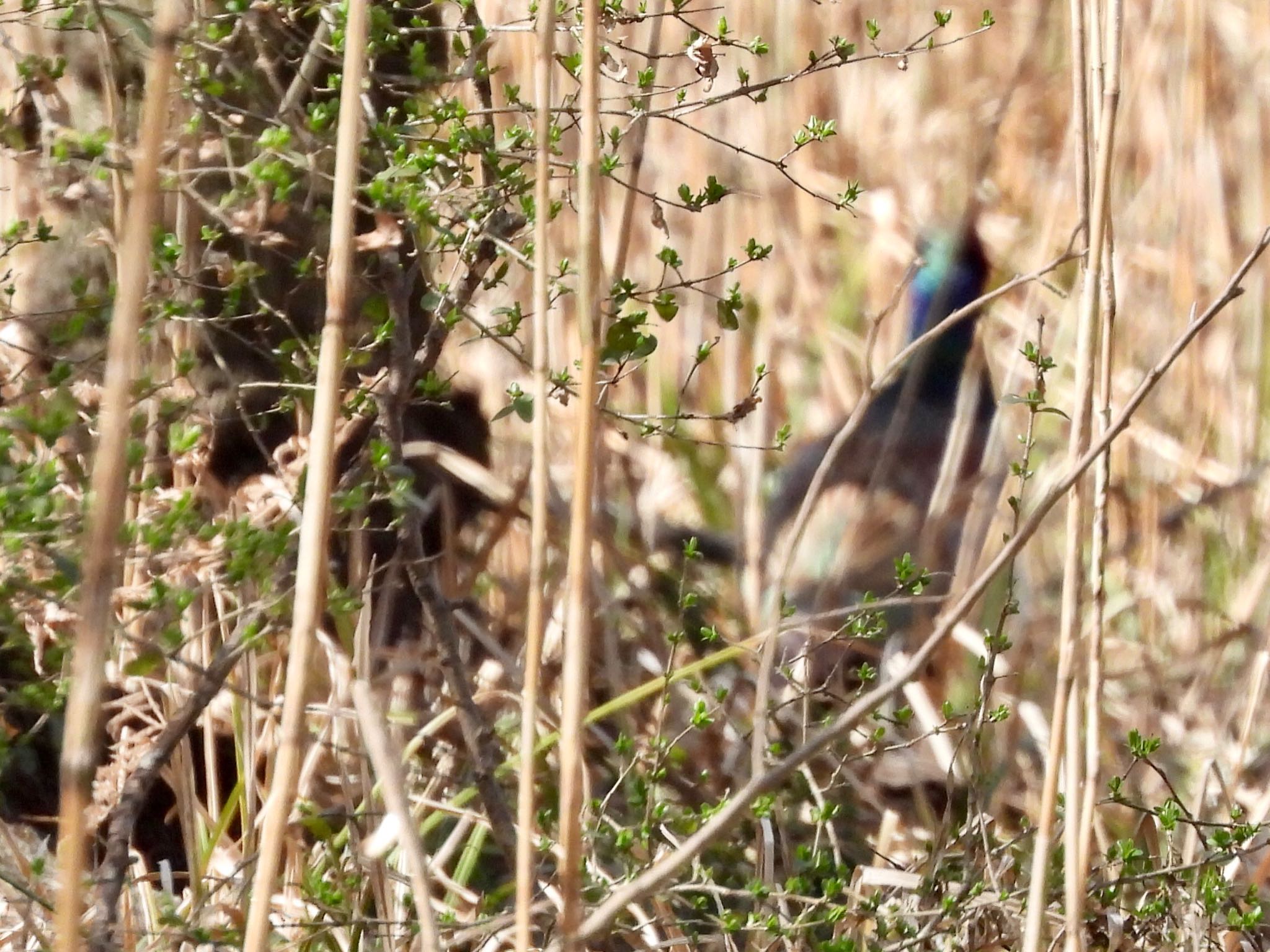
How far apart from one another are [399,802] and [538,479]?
135 mm

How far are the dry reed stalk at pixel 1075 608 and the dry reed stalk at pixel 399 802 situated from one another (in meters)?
0.29

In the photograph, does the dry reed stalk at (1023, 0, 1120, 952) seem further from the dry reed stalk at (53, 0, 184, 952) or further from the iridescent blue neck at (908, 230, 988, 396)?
the iridescent blue neck at (908, 230, 988, 396)

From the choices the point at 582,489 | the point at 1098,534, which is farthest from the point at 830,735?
the point at 1098,534

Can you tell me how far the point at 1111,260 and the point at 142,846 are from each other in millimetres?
880

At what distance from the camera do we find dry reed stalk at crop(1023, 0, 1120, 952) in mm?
650

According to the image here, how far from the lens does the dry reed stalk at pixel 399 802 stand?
1.74 feet

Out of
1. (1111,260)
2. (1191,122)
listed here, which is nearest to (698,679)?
(1111,260)

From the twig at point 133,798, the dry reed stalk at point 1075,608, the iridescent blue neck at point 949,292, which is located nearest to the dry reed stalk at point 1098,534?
the dry reed stalk at point 1075,608

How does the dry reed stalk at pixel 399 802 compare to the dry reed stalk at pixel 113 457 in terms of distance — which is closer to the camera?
the dry reed stalk at pixel 113 457

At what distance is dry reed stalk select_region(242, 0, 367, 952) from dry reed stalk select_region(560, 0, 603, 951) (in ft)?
0.27

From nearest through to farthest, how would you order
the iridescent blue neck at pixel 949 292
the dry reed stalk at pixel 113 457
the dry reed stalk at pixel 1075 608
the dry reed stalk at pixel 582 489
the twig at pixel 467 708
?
the dry reed stalk at pixel 113 457 → the dry reed stalk at pixel 582 489 → the dry reed stalk at pixel 1075 608 → the twig at pixel 467 708 → the iridescent blue neck at pixel 949 292

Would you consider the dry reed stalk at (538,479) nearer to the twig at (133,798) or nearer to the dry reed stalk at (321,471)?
the dry reed stalk at (321,471)

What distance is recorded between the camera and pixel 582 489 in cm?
49

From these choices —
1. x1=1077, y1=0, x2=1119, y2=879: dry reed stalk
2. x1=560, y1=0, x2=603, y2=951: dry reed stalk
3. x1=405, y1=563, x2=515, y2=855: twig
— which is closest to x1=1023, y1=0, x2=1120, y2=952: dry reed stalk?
x1=1077, y1=0, x2=1119, y2=879: dry reed stalk
